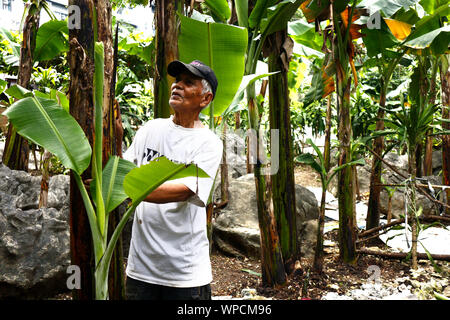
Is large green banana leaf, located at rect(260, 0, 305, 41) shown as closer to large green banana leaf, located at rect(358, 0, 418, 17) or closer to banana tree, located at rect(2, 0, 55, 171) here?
large green banana leaf, located at rect(358, 0, 418, 17)

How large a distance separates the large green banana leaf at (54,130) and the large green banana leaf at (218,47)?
1.25 metres

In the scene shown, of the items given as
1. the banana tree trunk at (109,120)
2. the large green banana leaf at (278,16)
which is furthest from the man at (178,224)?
the large green banana leaf at (278,16)

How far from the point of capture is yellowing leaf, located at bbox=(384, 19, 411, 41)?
13.0 ft

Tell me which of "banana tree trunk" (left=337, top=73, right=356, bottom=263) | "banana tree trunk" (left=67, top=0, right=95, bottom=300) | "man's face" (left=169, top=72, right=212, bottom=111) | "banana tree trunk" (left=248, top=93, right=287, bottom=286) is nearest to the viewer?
"banana tree trunk" (left=67, top=0, right=95, bottom=300)

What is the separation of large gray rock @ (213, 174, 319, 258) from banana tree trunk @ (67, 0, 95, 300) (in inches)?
129

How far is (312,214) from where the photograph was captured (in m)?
5.14

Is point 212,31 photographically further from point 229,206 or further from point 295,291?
point 229,206

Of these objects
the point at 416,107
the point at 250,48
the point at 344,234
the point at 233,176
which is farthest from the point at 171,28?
the point at 233,176

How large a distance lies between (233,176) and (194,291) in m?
7.89

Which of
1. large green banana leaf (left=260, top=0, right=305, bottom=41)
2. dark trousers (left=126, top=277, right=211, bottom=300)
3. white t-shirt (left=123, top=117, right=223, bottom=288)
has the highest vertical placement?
large green banana leaf (left=260, top=0, right=305, bottom=41)

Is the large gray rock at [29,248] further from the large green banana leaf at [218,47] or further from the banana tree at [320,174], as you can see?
the banana tree at [320,174]

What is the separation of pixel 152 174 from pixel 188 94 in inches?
25.8

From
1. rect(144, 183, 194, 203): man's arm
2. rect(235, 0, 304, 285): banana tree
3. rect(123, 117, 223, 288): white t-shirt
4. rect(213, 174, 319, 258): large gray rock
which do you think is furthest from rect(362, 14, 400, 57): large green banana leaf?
rect(144, 183, 194, 203): man's arm

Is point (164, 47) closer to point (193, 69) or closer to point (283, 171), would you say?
point (193, 69)
